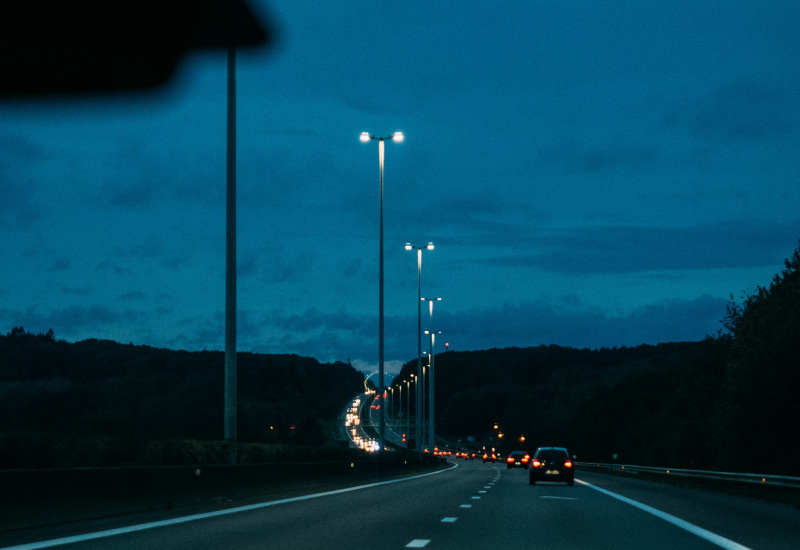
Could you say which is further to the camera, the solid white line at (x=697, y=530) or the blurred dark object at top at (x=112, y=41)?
the solid white line at (x=697, y=530)

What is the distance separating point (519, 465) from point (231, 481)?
193ft

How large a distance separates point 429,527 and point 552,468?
21.2 meters

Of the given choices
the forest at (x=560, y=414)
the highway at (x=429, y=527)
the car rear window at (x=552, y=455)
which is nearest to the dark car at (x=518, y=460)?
the forest at (x=560, y=414)

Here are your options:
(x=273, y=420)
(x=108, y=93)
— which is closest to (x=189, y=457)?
(x=108, y=93)

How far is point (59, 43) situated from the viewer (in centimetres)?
966

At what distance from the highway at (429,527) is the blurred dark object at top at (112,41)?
16.6 ft

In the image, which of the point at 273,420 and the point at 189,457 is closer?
the point at 189,457

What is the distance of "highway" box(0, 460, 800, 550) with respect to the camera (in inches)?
510

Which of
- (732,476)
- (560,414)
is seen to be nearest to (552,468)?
(732,476)

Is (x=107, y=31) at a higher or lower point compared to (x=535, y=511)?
higher

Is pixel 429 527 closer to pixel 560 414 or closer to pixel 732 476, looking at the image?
pixel 732 476

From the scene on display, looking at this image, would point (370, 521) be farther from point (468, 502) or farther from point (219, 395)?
point (219, 395)

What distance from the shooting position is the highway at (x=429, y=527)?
42.5ft

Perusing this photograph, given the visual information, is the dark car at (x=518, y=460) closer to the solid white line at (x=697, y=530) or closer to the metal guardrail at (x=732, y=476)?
the metal guardrail at (x=732, y=476)
